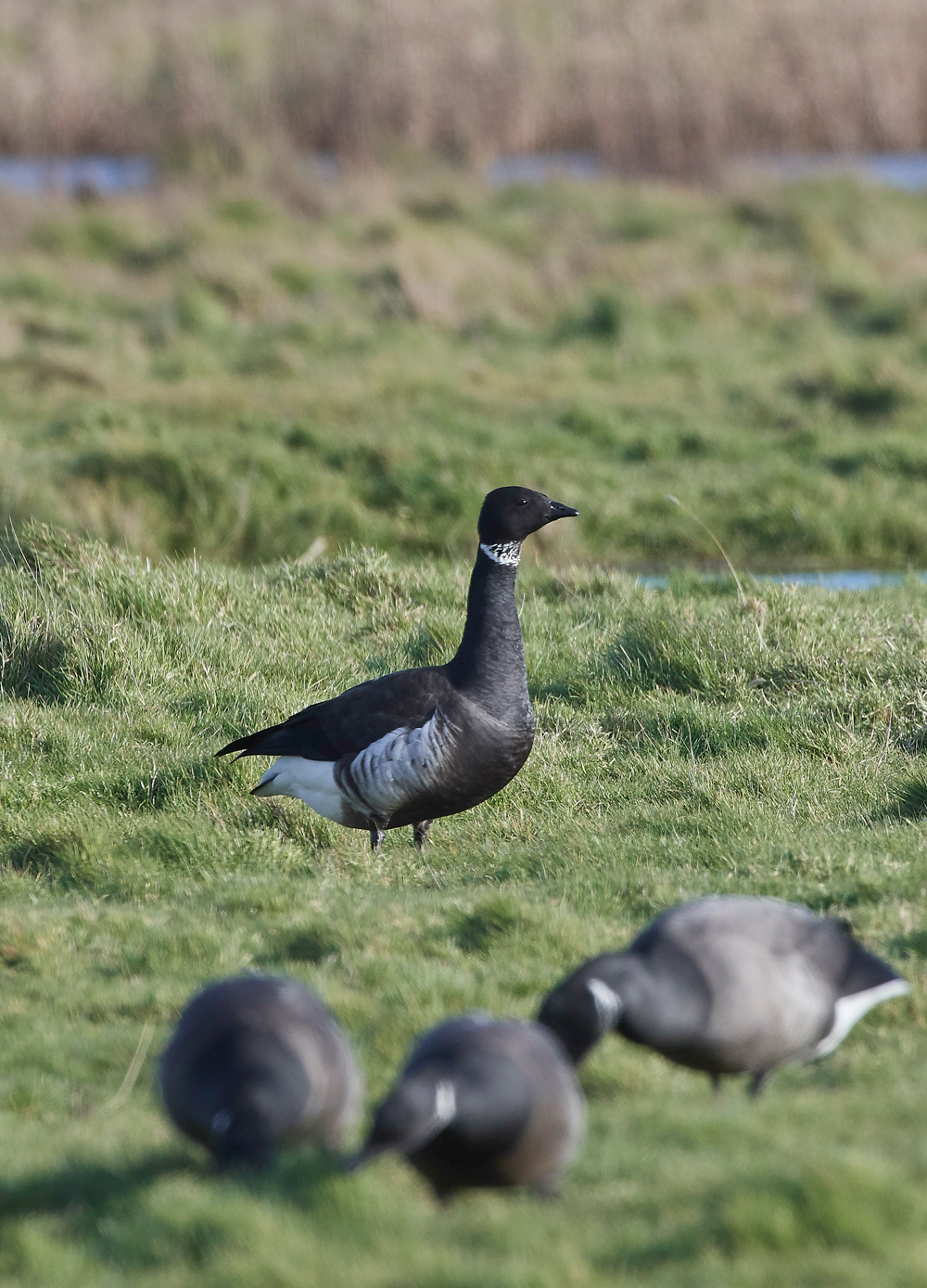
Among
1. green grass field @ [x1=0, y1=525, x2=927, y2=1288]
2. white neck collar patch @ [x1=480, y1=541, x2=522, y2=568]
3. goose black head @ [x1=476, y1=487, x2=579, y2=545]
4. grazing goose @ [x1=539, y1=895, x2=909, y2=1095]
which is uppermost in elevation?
goose black head @ [x1=476, y1=487, x2=579, y2=545]

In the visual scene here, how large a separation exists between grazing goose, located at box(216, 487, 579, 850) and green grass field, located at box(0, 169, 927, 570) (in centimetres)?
605

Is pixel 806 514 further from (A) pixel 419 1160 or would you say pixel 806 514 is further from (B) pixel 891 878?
(A) pixel 419 1160

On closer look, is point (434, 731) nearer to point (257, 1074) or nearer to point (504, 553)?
point (504, 553)

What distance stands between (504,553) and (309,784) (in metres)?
1.53

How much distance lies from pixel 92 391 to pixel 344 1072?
558 inches

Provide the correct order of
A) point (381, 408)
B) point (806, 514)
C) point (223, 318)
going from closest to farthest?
point (806, 514) → point (381, 408) → point (223, 318)

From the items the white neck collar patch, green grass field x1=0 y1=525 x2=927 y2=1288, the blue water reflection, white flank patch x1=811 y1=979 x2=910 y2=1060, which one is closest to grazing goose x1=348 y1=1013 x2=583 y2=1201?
green grass field x1=0 y1=525 x2=927 y2=1288

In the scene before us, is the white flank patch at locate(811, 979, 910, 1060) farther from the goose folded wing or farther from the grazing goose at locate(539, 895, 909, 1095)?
the goose folded wing

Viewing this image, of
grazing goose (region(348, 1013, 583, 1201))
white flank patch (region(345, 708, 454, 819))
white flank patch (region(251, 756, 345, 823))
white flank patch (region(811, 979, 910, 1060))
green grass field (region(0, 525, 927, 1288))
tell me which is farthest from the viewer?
white flank patch (region(251, 756, 345, 823))

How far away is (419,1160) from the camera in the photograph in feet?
13.0

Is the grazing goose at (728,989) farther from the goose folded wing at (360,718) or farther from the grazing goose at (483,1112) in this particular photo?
the goose folded wing at (360,718)

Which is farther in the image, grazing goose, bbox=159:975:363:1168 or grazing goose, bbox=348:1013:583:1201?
grazing goose, bbox=159:975:363:1168

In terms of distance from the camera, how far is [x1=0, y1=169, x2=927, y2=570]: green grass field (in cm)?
1442

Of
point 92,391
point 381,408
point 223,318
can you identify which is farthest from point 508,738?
point 223,318
